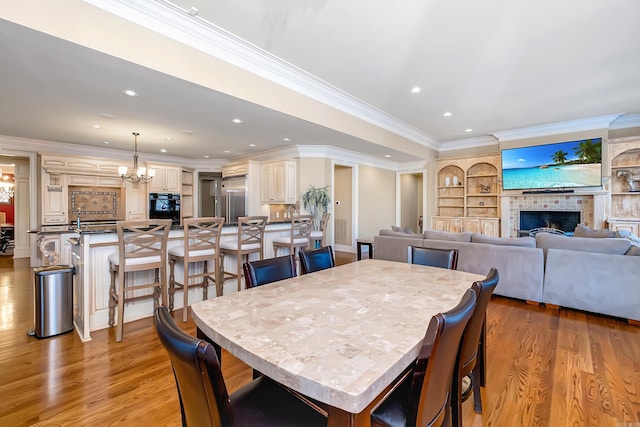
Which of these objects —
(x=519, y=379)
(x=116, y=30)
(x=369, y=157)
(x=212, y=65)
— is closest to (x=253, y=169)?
(x=369, y=157)

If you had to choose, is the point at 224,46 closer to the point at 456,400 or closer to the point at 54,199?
the point at 456,400

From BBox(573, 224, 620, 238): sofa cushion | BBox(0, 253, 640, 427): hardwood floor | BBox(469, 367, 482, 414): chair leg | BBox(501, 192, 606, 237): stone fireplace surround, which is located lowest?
BBox(0, 253, 640, 427): hardwood floor

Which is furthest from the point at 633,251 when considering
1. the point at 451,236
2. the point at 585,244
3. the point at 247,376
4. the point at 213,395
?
the point at 213,395

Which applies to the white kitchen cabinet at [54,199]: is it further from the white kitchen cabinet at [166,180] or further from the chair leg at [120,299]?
the chair leg at [120,299]

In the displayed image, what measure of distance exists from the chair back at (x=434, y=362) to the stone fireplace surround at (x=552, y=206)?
641cm

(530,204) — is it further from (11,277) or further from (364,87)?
(11,277)

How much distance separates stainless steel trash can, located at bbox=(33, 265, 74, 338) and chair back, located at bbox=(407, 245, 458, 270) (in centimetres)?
319

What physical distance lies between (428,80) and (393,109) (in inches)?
45.9

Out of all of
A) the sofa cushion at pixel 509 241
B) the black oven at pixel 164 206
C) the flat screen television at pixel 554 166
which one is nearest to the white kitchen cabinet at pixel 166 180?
the black oven at pixel 164 206

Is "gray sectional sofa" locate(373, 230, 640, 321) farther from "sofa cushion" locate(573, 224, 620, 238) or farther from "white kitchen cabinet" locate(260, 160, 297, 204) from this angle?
"white kitchen cabinet" locate(260, 160, 297, 204)

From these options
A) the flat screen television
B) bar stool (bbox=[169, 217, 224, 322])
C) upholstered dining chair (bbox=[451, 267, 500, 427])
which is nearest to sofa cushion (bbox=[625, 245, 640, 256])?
upholstered dining chair (bbox=[451, 267, 500, 427])

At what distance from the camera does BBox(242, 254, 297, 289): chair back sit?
168 cm

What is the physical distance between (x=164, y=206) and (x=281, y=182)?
3.18 m

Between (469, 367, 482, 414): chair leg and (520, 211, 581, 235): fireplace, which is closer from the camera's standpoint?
(469, 367, 482, 414): chair leg
